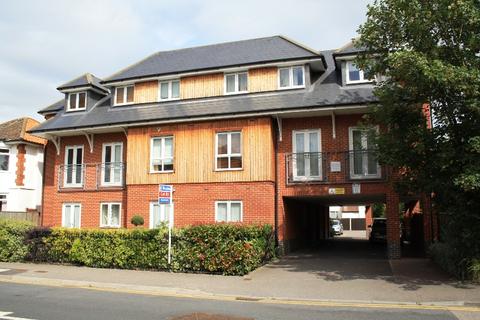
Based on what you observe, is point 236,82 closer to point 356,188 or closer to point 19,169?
point 356,188

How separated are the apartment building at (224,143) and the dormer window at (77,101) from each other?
0.34ft

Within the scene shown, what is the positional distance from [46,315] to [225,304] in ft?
11.5

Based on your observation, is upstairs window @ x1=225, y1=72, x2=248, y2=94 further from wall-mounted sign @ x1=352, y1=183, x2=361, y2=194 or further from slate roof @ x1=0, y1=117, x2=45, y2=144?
slate roof @ x1=0, y1=117, x2=45, y2=144

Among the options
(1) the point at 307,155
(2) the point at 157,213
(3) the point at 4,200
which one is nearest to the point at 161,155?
(2) the point at 157,213

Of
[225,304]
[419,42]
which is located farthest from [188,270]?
[419,42]

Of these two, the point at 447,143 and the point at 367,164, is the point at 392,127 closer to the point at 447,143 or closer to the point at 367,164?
the point at 447,143

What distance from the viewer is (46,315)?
28.4 feet

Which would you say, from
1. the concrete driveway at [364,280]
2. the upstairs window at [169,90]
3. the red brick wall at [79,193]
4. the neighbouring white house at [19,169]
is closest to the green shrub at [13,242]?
the red brick wall at [79,193]

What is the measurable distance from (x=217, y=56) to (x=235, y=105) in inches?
162

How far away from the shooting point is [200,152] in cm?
1958

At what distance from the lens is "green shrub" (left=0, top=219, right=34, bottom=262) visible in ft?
58.0

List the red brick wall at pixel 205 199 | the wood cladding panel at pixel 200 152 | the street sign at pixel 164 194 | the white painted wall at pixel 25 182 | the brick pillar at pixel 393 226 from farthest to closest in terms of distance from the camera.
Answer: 1. the white painted wall at pixel 25 182
2. the wood cladding panel at pixel 200 152
3. the red brick wall at pixel 205 199
4. the brick pillar at pixel 393 226
5. the street sign at pixel 164 194

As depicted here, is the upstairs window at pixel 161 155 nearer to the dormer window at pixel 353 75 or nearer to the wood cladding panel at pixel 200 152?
the wood cladding panel at pixel 200 152

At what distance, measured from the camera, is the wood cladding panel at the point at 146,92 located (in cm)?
2192
